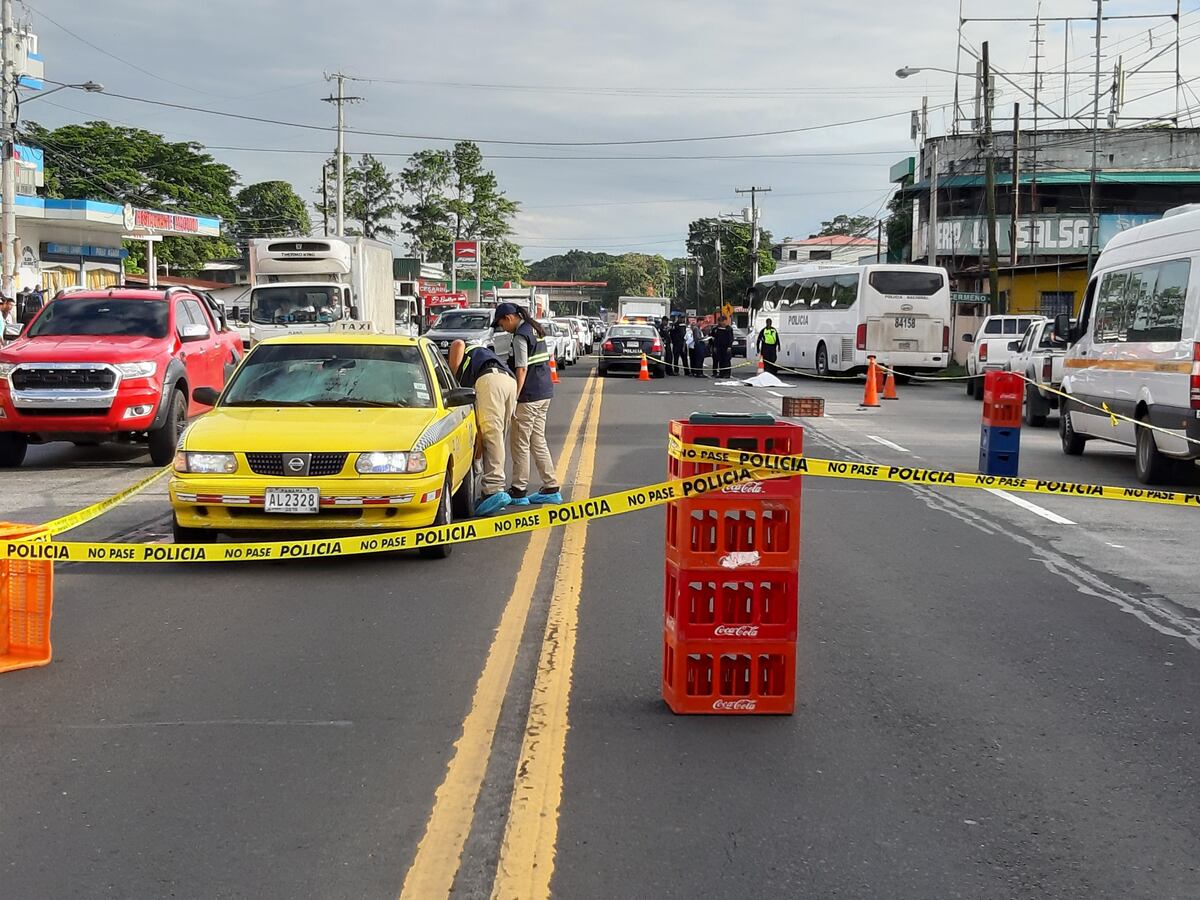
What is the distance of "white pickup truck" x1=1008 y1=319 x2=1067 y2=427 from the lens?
72.3 feet

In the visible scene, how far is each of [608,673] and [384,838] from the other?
212cm

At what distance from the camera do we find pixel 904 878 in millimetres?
4000

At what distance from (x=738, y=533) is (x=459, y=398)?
4.96m

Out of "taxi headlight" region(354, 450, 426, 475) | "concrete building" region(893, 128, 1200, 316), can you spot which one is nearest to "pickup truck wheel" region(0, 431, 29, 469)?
"taxi headlight" region(354, 450, 426, 475)

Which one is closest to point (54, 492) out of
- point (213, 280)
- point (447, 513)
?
point (447, 513)

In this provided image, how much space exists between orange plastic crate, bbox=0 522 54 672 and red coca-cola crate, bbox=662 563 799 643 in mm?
2978

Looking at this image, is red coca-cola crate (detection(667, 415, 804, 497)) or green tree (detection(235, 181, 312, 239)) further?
green tree (detection(235, 181, 312, 239))

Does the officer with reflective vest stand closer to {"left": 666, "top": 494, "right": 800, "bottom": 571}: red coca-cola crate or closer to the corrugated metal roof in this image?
the corrugated metal roof

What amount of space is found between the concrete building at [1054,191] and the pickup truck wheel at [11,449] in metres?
49.8

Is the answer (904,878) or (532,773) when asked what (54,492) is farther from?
(904,878)

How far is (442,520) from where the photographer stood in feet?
30.0

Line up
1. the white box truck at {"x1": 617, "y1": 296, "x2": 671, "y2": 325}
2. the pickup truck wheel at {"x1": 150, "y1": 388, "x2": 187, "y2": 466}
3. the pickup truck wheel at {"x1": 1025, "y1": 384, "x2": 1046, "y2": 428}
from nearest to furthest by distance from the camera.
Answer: the pickup truck wheel at {"x1": 150, "y1": 388, "x2": 187, "y2": 466} → the pickup truck wheel at {"x1": 1025, "y1": 384, "x2": 1046, "y2": 428} → the white box truck at {"x1": 617, "y1": 296, "x2": 671, "y2": 325}

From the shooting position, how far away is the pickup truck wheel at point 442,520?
9.01m

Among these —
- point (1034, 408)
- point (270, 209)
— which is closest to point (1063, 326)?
point (1034, 408)
